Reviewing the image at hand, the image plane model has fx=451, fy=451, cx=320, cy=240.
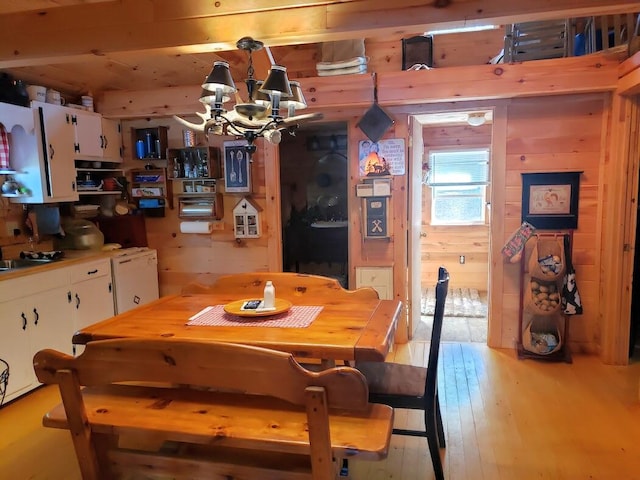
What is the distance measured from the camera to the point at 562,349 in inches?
136

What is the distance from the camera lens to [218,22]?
234 cm

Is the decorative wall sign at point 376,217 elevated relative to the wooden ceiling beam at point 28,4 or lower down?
lower down

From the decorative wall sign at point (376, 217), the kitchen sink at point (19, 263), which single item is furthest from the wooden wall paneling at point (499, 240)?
the kitchen sink at point (19, 263)

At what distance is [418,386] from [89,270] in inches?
104

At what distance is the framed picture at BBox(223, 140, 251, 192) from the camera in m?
3.87

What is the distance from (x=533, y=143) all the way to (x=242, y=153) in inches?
91.8

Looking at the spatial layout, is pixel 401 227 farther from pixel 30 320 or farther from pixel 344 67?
pixel 30 320

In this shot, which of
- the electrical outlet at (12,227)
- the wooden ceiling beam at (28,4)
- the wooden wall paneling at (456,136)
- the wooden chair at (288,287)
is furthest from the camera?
the wooden wall paneling at (456,136)

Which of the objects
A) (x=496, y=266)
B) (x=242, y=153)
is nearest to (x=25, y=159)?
(x=242, y=153)

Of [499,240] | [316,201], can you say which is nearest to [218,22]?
[499,240]

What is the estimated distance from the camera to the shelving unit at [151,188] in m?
4.12

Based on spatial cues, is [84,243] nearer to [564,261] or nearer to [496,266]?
[496,266]

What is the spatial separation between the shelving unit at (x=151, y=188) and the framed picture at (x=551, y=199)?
3060mm

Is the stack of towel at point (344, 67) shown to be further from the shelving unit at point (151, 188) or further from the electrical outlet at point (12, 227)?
the electrical outlet at point (12, 227)
